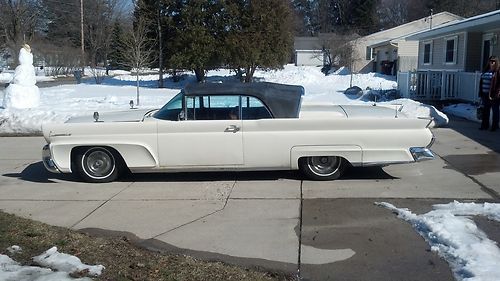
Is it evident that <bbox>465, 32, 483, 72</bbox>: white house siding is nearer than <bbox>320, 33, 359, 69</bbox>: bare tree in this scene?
Yes

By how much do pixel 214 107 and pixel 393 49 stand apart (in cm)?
4038

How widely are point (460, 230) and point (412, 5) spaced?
271ft

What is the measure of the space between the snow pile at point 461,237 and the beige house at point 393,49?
34.5 meters

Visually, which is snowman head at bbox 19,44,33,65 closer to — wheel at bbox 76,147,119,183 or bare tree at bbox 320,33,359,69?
wheel at bbox 76,147,119,183

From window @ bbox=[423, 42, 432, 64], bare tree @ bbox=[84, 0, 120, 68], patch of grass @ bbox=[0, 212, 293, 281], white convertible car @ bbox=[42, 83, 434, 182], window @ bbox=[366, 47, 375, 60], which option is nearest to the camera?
patch of grass @ bbox=[0, 212, 293, 281]

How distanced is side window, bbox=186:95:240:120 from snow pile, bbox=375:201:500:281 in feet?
8.28

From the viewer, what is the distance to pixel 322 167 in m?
7.62

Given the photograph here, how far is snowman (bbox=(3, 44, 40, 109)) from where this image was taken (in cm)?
1908

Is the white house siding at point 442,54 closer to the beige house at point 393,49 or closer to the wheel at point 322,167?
the beige house at point 393,49

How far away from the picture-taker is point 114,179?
7895mm

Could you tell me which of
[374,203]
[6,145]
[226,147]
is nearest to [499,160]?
[374,203]

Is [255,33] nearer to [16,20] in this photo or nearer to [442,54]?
[442,54]

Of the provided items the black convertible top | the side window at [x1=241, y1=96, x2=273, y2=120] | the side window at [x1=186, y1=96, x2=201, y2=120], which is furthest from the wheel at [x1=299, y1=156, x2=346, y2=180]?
the side window at [x1=186, y1=96, x2=201, y2=120]

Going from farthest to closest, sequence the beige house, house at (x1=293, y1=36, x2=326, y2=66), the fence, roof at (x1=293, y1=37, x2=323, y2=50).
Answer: roof at (x1=293, y1=37, x2=323, y2=50) < house at (x1=293, y1=36, x2=326, y2=66) < the beige house < the fence
